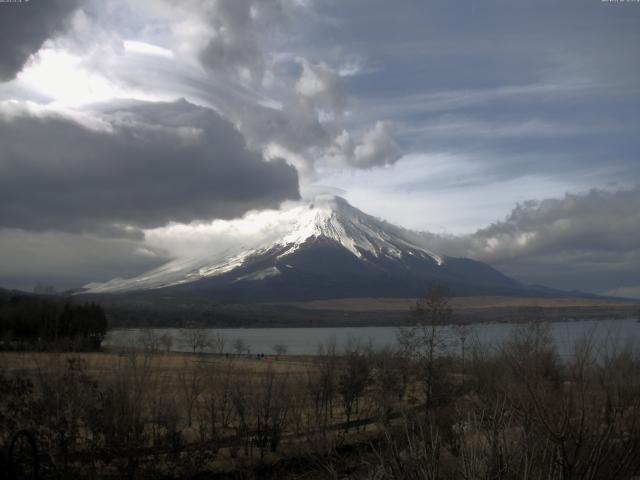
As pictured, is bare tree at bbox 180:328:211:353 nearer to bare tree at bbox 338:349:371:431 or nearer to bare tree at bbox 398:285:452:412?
bare tree at bbox 338:349:371:431

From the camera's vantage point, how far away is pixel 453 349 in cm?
3712

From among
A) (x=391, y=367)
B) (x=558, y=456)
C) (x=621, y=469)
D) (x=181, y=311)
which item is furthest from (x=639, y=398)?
(x=181, y=311)

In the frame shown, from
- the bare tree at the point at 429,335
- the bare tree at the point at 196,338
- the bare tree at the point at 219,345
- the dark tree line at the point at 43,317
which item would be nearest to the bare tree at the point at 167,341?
the bare tree at the point at 219,345

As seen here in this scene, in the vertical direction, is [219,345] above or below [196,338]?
above

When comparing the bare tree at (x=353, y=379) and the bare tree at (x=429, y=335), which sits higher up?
the bare tree at (x=429, y=335)

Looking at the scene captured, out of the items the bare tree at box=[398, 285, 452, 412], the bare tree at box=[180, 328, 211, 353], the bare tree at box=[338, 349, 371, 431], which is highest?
the bare tree at box=[398, 285, 452, 412]

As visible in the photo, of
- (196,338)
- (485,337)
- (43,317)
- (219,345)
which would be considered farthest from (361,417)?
(196,338)

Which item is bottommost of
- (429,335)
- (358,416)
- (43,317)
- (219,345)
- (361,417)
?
(361,417)

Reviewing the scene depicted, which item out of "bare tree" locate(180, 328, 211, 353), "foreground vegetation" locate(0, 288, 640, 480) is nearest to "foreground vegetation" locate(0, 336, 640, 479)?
"foreground vegetation" locate(0, 288, 640, 480)

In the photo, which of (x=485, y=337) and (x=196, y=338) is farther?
(x=196, y=338)

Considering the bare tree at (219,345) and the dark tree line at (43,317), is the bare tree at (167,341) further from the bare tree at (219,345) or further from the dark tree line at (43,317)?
the dark tree line at (43,317)

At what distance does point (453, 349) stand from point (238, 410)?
16626 mm

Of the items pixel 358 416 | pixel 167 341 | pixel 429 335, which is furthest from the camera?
pixel 167 341

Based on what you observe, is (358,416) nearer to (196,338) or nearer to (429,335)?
(429,335)
